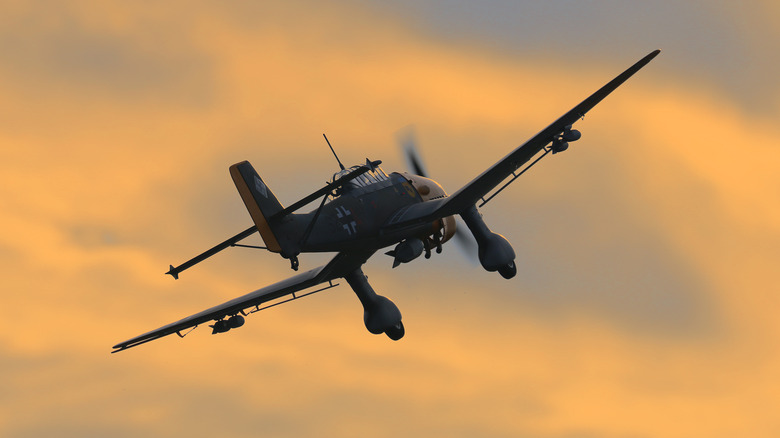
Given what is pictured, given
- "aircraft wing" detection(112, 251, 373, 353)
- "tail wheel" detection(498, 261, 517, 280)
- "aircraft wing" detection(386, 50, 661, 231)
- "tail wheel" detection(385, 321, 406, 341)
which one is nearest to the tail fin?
"aircraft wing" detection(386, 50, 661, 231)

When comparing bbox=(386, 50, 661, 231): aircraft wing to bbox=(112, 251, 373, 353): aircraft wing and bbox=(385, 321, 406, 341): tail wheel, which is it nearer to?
bbox=(112, 251, 373, 353): aircraft wing

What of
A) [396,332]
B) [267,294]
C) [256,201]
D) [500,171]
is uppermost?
[256,201]

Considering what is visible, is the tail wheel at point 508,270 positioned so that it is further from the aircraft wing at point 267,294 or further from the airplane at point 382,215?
the aircraft wing at point 267,294

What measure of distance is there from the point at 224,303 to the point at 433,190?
37.4 feet

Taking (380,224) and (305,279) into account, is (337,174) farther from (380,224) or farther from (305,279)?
(305,279)

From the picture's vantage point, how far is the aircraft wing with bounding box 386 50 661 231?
39781mm

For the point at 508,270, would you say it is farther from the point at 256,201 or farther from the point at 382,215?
A: the point at 256,201

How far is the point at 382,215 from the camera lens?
1639 inches

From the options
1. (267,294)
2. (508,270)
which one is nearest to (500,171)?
(508,270)

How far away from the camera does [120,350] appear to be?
49.8 metres

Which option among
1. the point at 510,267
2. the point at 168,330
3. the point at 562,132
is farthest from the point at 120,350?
the point at 562,132

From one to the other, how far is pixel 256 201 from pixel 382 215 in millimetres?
5394

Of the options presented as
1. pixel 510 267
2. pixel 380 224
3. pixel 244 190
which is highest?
pixel 244 190

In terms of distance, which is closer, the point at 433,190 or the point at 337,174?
the point at 337,174
